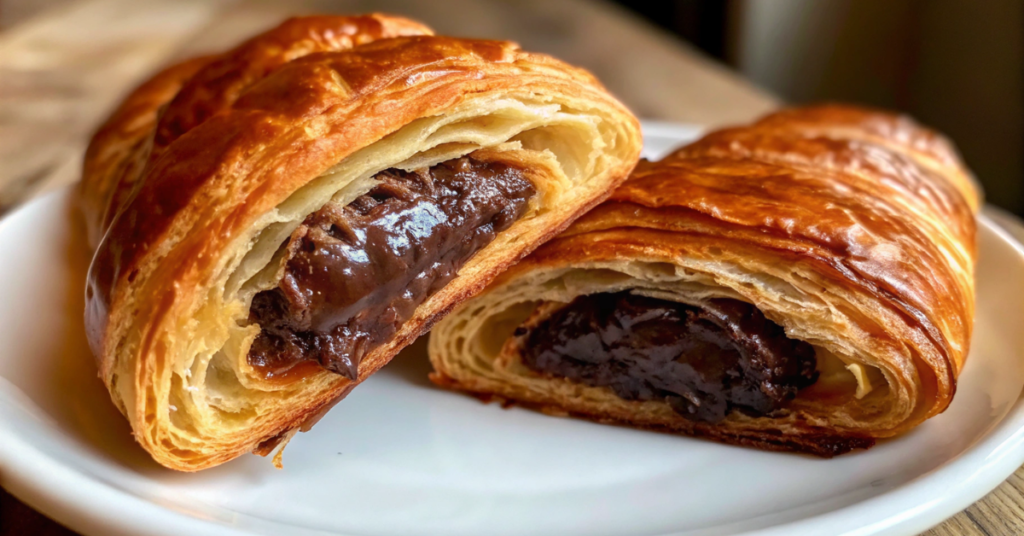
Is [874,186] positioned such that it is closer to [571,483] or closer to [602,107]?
[602,107]

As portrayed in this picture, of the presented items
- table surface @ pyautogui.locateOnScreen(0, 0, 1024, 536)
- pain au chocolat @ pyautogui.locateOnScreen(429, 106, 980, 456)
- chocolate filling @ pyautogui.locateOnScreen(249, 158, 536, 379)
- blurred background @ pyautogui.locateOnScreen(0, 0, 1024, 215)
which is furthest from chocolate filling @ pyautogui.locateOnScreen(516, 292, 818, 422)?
blurred background @ pyautogui.locateOnScreen(0, 0, 1024, 215)

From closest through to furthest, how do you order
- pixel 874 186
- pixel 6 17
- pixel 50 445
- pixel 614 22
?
pixel 50 445
pixel 874 186
pixel 614 22
pixel 6 17

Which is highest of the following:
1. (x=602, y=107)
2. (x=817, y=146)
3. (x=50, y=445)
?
(x=602, y=107)

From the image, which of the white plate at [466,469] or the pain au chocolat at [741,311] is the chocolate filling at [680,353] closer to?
the pain au chocolat at [741,311]

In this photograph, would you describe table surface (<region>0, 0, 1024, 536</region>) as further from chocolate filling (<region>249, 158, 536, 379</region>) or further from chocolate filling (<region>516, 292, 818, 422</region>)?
chocolate filling (<region>516, 292, 818, 422</region>)

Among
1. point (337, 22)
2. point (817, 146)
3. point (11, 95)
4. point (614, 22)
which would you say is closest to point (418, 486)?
point (337, 22)

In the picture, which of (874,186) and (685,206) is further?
(874,186)
